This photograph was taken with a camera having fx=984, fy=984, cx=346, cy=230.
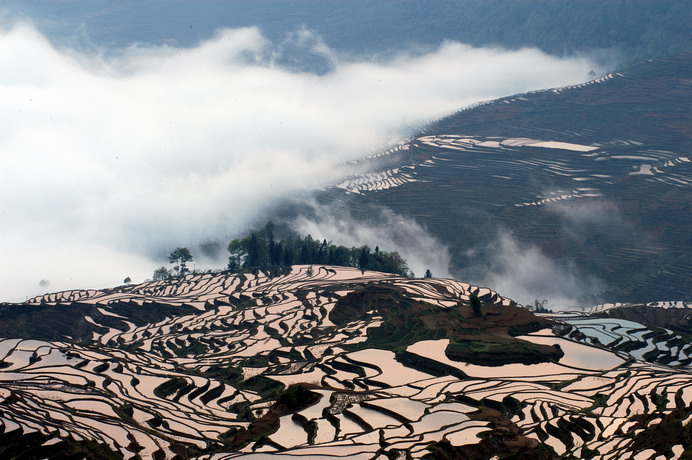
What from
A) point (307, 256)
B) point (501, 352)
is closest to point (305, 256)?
point (307, 256)

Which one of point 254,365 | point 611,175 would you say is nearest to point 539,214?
point 611,175

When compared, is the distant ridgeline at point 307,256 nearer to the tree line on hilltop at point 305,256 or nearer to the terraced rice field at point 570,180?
the tree line on hilltop at point 305,256

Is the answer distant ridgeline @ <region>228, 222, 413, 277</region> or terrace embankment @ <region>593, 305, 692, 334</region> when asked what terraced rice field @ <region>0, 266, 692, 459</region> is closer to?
terrace embankment @ <region>593, 305, 692, 334</region>

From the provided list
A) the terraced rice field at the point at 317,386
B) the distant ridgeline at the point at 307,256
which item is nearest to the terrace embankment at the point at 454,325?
the terraced rice field at the point at 317,386

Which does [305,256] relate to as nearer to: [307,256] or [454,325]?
[307,256]

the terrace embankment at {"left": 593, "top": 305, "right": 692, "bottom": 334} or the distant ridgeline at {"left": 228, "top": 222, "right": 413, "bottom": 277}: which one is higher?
the distant ridgeline at {"left": 228, "top": 222, "right": 413, "bottom": 277}

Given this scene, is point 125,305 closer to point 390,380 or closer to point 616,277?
point 390,380

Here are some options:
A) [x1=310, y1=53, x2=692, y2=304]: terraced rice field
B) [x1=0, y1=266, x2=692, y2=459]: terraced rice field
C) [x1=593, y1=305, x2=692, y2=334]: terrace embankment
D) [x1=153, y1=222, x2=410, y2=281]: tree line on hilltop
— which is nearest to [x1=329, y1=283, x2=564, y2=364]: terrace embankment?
[x1=0, y1=266, x2=692, y2=459]: terraced rice field
